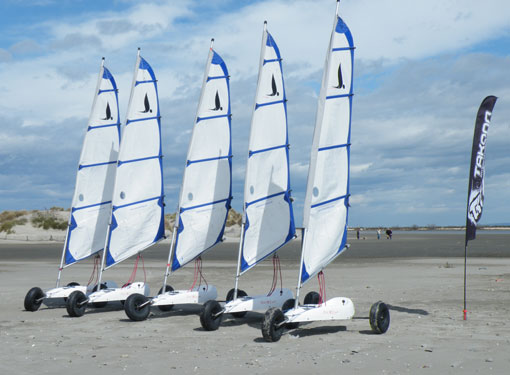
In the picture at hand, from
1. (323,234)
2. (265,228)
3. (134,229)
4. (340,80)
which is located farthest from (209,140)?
(323,234)

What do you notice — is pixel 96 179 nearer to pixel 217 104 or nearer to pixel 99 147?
pixel 99 147

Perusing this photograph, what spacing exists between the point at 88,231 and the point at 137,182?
2.18m

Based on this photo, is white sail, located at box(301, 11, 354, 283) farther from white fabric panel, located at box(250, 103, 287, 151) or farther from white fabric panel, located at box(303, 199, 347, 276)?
white fabric panel, located at box(250, 103, 287, 151)

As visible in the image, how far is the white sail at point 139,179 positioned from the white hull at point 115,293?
0.80 meters

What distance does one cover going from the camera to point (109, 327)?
12742 millimetres

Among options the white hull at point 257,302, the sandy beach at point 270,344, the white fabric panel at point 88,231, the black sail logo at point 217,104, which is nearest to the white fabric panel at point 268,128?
the black sail logo at point 217,104

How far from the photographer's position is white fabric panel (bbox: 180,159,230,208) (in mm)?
14617

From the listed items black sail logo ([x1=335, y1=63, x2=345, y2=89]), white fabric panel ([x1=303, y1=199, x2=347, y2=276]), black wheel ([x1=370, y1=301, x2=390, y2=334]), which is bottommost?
black wheel ([x1=370, y1=301, x2=390, y2=334])

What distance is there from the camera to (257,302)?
41.3 feet

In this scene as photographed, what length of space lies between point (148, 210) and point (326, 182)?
5.76 metres

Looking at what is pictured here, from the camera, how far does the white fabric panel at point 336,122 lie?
39.5 ft

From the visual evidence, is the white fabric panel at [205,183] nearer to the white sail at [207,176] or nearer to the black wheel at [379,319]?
the white sail at [207,176]

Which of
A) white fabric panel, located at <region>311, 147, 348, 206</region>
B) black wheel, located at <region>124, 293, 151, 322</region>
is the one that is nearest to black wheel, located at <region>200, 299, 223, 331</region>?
black wheel, located at <region>124, 293, 151, 322</region>

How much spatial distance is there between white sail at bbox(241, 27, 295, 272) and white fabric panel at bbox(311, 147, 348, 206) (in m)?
1.66
